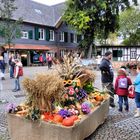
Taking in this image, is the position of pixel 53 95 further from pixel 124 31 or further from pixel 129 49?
pixel 124 31

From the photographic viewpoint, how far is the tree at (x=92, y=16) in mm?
34188

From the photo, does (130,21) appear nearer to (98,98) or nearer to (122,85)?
(122,85)

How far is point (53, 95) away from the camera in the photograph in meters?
5.72

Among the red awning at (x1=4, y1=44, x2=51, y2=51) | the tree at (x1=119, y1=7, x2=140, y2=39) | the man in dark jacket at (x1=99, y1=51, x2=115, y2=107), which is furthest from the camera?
the tree at (x1=119, y1=7, x2=140, y2=39)

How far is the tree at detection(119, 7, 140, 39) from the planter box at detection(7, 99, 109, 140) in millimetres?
46797

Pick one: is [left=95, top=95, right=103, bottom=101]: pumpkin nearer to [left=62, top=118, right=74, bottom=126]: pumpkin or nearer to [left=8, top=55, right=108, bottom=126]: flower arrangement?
[left=8, top=55, right=108, bottom=126]: flower arrangement

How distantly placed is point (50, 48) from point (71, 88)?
3652 cm

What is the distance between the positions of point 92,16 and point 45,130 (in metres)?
30.7

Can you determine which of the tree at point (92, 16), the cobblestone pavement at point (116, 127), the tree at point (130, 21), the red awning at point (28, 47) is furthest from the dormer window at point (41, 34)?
the cobblestone pavement at point (116, 127)

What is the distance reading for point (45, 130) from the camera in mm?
5238

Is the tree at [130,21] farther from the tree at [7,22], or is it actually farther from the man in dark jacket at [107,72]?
the man in dark jacket at [107,72]

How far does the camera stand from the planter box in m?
5.13

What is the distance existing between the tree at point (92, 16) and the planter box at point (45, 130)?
28.4 meters

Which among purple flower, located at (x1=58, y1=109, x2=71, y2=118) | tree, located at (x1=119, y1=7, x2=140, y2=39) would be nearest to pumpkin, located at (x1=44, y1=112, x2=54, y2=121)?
purple flower, located at (x1=58, y1=109, x2=71, y2=118)
